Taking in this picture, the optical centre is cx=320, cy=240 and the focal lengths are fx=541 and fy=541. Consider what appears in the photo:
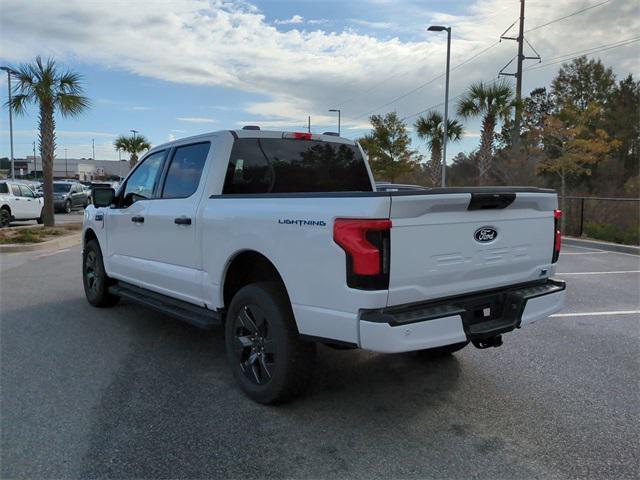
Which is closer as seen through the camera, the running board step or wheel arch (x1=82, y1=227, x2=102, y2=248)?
the running board step

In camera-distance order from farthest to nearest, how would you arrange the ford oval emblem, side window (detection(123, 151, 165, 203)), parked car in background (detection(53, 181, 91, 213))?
parked car in background (detection(53, 181, 91, 213)) < side window (detection(123, 151, 165, 203)) < the ford oval emblem

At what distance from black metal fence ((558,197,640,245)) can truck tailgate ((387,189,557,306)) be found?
13.7 meters

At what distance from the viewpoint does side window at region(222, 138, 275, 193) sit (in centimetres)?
464

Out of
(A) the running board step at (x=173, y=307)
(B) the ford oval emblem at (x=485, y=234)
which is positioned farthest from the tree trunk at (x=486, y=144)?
(B) the ford oval emblem at (x=485, y=234)

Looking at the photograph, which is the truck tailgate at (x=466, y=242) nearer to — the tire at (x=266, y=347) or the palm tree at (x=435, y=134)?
the tire at (x=266, y=347)

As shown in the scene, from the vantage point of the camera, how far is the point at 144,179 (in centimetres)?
579

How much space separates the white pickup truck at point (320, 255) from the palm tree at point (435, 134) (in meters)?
26.7

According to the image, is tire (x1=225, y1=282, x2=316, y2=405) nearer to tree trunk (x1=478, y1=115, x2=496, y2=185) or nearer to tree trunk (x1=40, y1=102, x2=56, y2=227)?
tree trunk (x1=40, y1=102, x2=56, y2=227)

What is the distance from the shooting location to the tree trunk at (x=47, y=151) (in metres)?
17.2

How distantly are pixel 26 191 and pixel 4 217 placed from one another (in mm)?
1860

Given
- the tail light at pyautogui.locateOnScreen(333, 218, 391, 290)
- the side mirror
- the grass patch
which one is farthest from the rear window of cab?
the grass patch

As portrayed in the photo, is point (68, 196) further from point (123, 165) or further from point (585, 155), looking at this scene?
point (123, 165)

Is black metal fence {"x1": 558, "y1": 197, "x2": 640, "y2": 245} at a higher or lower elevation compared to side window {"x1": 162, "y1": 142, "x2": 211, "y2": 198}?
lower

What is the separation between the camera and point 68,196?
27250mm
